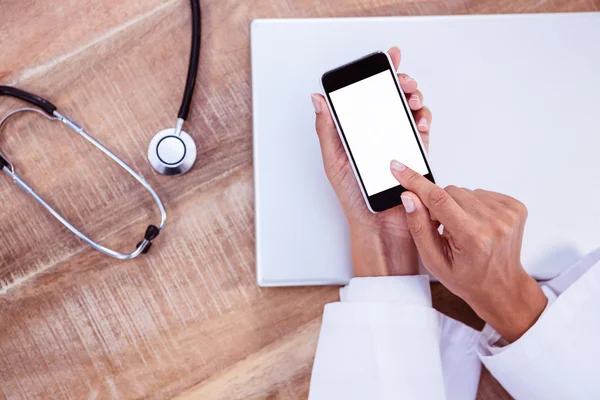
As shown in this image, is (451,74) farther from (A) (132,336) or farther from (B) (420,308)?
(A) (132,336)

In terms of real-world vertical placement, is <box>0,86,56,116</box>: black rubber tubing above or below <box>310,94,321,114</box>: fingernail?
above

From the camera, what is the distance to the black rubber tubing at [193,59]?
69 cm

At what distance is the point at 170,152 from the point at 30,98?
191mm

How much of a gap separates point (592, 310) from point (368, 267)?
0.27m

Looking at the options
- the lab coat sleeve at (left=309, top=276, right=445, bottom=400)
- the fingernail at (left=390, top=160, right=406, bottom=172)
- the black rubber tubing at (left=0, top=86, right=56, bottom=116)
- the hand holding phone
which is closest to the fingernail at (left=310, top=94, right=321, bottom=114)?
the hand holding phone

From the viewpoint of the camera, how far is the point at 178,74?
0.72 meters

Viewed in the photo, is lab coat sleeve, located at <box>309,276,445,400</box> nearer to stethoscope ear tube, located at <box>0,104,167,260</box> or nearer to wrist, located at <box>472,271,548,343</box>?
wrist, located at <box>472,271,548,343</box>

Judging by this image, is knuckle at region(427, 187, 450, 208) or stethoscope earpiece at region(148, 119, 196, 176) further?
stethoscope earpiece at region(148, 119, 196, 176)

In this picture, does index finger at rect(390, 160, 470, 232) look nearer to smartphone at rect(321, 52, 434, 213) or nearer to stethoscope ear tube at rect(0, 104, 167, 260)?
smartphone at rect(321, 52, 434, 213)

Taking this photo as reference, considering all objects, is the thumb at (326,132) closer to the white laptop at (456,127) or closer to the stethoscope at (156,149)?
the white laptop at (456,127)

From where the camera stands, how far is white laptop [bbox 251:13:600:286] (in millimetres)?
692

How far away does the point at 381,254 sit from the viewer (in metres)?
0.70

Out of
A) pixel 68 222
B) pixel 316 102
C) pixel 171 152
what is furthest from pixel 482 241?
pixel 68 222

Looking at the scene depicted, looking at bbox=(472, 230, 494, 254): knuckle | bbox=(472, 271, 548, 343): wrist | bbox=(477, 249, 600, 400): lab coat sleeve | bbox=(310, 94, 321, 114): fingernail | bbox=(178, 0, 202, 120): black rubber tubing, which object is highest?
bbox=(178, 0, 202, 120): black rubber tubing
